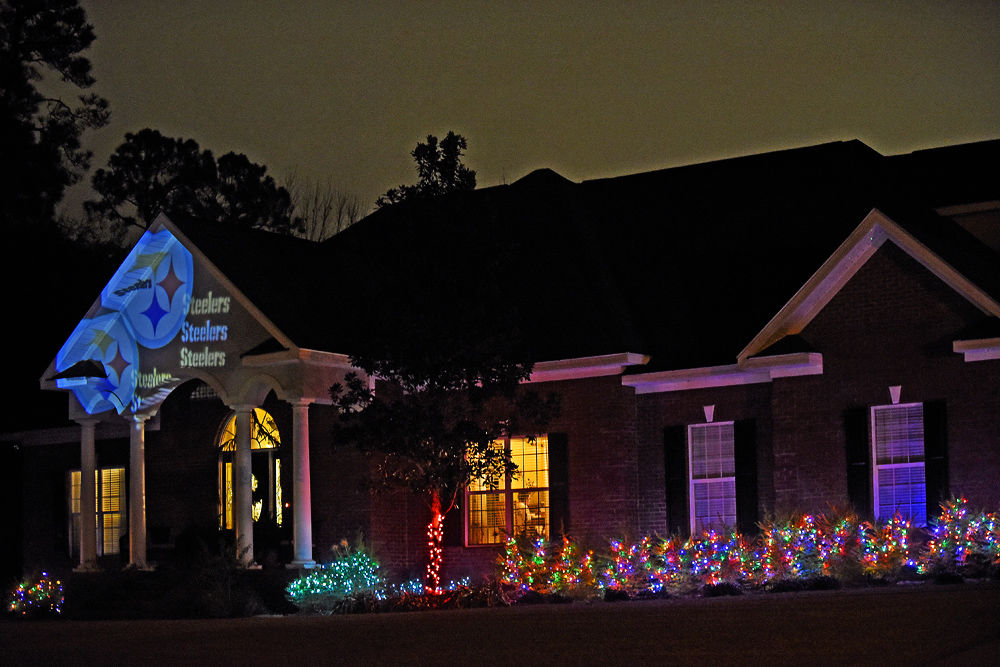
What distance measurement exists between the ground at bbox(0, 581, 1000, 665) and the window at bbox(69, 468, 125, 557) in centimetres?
1013

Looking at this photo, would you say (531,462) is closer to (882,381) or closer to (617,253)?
(617,253)

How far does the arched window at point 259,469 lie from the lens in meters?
29.5

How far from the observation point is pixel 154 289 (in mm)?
28453

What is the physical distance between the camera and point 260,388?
1065 inches

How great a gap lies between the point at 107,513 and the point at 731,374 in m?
14.5

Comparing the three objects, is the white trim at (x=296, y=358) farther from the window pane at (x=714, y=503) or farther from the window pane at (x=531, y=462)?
the window pane at (x=714, y=503)

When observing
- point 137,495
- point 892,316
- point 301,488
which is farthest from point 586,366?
point 137,495

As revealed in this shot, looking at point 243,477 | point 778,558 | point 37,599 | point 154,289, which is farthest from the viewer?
point 154,289

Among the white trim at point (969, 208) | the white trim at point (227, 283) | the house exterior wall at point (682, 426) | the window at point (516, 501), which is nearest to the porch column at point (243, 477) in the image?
the house exterior wall at point (682, 426)

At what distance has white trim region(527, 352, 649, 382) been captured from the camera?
25181 mm

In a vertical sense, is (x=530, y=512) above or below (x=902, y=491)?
below

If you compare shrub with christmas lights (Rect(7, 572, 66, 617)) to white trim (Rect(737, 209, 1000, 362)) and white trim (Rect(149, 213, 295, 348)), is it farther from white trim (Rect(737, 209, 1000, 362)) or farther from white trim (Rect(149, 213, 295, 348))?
white trim (Rect(737, 209, 1000, 362))

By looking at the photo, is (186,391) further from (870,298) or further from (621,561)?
(870,298)

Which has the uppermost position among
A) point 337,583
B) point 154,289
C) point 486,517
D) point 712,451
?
point 154,289
